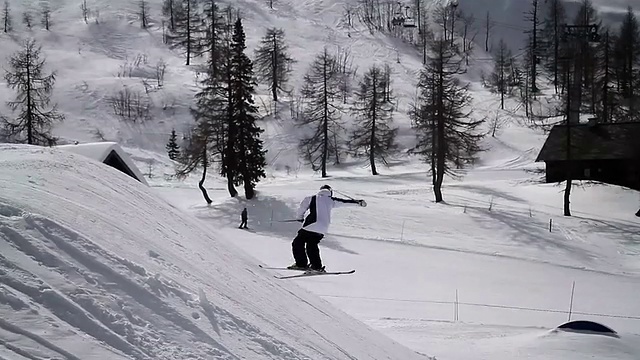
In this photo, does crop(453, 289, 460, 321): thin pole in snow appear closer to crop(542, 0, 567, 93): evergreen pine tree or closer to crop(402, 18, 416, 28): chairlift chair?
crop(542, 0, 567, 93): evergreen pine tree

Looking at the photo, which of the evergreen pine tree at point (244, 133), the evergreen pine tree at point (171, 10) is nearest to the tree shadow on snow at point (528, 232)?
the evergreen pine tree at point (244, 133)

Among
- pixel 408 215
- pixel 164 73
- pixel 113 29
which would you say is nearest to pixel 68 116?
pixel 164 73

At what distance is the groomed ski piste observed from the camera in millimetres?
3574

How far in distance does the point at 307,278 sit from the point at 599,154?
1334 inches

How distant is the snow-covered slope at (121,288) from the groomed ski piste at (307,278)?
0.01m

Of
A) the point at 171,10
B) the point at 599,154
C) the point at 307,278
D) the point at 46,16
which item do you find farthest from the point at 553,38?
the point at 46,16

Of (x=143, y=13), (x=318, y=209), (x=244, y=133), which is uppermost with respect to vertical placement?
(x=143, y=13)

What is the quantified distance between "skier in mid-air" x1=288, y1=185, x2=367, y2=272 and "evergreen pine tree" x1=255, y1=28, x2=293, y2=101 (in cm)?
6003

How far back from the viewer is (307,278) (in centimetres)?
1622

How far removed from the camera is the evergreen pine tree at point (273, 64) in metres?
72.9

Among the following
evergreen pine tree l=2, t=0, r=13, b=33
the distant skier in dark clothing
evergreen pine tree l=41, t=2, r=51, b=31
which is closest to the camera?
the distant skier in dark clothing

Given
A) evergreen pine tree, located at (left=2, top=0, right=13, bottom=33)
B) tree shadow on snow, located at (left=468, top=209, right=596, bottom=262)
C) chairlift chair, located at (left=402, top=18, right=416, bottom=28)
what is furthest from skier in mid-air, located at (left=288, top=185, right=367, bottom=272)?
chairlift chair, located at (left=402, top=18, right=416, bottom=28)

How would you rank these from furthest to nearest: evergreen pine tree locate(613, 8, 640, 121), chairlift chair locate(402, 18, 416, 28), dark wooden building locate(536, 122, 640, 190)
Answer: chairlift chair locate(402, 18, 416, 28), evergreen pine tree locate(613, 8, 640, 121), dark wooden building locate(536, 122, 640, 190)

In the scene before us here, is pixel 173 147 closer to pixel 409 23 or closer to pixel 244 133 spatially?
pixel 244 133
